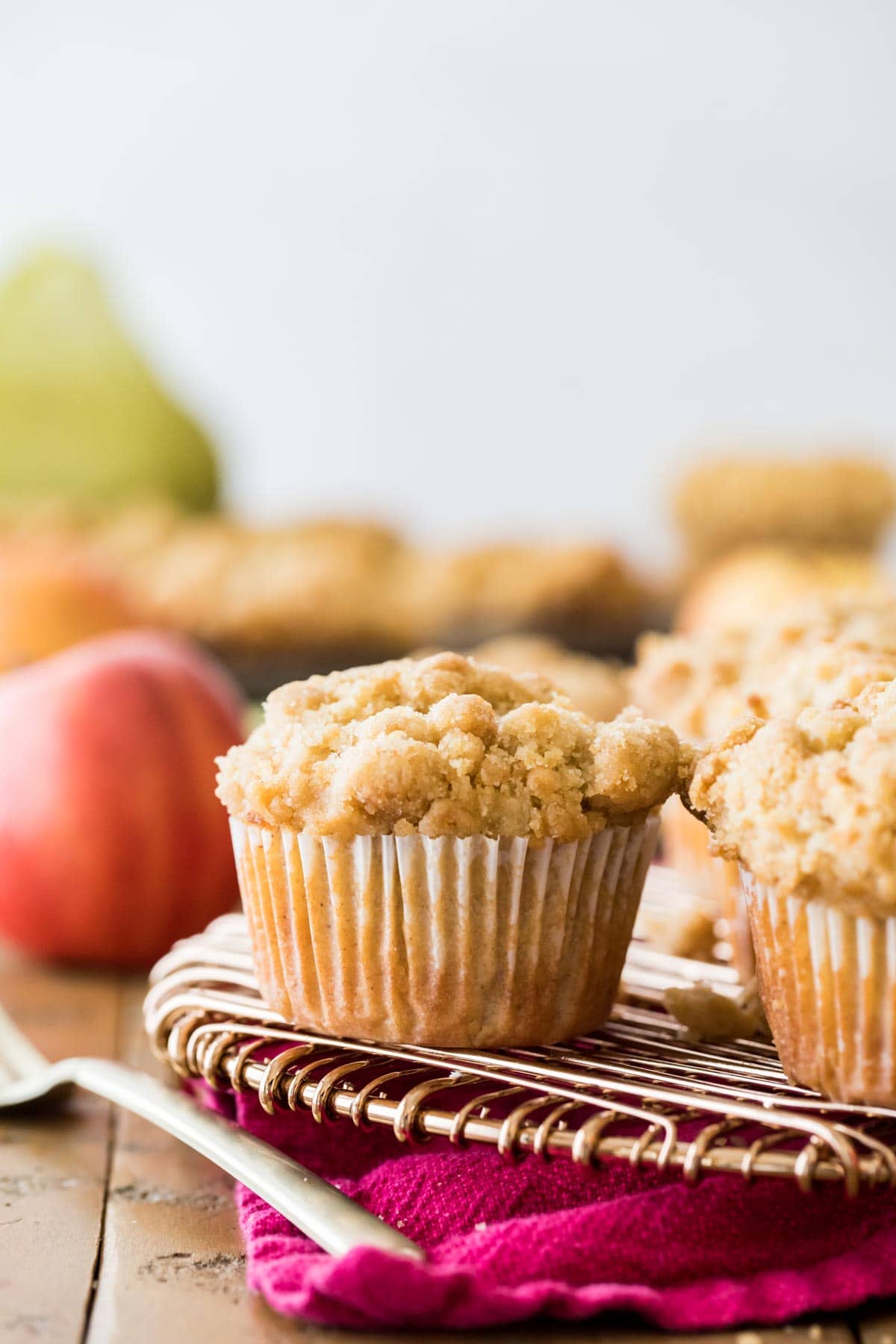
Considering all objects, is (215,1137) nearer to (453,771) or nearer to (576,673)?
(453,771)

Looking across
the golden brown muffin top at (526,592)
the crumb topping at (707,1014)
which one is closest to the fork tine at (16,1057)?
the crumb topping at (707,1014)

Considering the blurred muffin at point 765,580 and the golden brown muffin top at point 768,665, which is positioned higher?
the golden brown muffin top at point 768,665

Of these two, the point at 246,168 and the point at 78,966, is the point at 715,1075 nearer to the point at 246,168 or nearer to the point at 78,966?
the point at 78,966

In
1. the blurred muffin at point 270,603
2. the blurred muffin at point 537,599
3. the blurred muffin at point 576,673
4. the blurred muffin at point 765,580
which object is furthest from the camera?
the blurred muffin at point 537,599

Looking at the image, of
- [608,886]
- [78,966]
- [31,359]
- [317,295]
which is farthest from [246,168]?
[608,886]

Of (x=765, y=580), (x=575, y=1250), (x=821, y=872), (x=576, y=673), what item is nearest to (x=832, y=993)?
(x=821, y=872)

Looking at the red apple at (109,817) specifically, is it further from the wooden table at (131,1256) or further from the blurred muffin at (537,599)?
the blurred muffin at (537,599)
